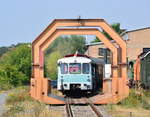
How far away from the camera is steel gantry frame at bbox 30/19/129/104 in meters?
25.3

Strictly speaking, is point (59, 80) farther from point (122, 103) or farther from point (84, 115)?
point (84, 115)

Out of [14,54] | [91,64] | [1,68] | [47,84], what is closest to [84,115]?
[47,84]

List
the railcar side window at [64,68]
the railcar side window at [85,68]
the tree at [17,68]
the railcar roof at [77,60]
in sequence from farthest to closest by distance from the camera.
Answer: the tree at [17,68] < the railcar side window at [64,68] < the railcar roof at [77,60] < the railcar side window at [85,68]

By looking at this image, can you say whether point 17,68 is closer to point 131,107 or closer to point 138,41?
point 138,41

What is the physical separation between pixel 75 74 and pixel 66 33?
3.51 m

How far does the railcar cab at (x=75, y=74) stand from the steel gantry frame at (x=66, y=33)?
7.94 feet

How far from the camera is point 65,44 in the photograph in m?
118

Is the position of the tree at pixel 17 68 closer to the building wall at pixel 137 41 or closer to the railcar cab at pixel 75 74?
the building wall at pixel 137 41

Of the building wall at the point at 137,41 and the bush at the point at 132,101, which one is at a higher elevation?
the building wall at the point at 137,41

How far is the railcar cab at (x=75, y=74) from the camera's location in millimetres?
29438

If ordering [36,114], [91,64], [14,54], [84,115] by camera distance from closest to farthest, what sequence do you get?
1. [36,114]
2. [84,115]
3. [91,64]
4. [14,54]

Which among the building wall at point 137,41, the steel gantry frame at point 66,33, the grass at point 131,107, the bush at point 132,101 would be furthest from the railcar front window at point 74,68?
the building wall at point 137,41

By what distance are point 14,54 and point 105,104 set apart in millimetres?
48439

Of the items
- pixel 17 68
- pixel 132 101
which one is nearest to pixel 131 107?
pixel 132 101
